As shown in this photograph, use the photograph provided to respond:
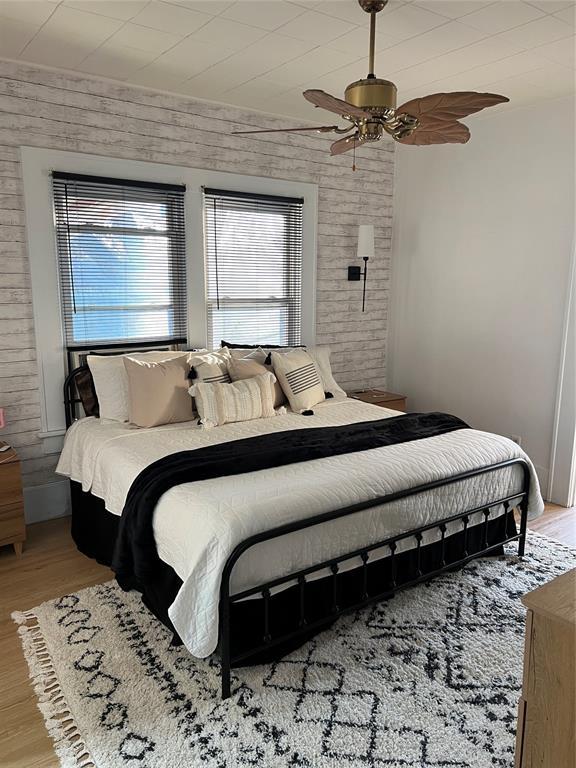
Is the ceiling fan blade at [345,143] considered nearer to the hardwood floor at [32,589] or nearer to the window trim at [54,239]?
the window trim at [54,239]

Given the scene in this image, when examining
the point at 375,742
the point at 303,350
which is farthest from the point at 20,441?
the point at 375,742

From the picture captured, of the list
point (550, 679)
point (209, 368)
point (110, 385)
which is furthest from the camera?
point (209, 368)

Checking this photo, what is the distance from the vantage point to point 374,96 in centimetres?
228

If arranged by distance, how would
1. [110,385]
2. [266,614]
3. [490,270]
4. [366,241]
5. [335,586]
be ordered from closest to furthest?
[266,614]
[335,586]
[110,385]
[490,270]
[366,241]

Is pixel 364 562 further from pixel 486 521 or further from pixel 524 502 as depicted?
pixel 524 502

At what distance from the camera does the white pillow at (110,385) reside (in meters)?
3.44

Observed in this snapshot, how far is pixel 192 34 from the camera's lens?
2867mm

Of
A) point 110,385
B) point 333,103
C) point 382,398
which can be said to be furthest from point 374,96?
point 382,398

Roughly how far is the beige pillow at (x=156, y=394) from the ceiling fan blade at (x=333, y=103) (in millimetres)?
1761

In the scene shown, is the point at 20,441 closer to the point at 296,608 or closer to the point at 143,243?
the point at 143,243

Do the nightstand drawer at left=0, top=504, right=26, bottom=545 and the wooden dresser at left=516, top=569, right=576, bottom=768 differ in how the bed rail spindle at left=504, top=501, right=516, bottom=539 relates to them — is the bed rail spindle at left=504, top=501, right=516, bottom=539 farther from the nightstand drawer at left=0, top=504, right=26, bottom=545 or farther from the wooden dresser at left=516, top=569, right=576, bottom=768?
the nightstand drawer at left=0, top=504, right=26, bottom=545

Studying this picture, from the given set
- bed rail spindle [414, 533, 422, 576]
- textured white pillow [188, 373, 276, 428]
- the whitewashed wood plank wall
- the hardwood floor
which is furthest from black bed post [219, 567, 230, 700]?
the whitewashed wood plank wall

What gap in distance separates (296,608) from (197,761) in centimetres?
68

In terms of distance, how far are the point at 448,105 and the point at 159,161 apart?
7.35ft
